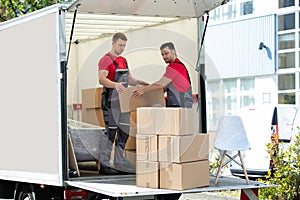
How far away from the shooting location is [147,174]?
27.4 feet

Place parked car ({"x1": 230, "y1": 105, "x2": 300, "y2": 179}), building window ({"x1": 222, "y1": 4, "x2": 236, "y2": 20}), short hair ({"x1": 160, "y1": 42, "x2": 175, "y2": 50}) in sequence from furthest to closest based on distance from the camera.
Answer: building window ({"x1": 222, "y1": 4, "x2": 236, "y2": 20}) → parked car ({"x1": 230, "y1": 105, "x2": 300, "y2": 179}) → short hair ({"x1": 160, "y1": 42, "x2": 175, "y2": 50})

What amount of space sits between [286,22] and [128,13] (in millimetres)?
13979

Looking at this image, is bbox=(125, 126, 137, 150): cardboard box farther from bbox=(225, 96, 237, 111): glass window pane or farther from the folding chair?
bbox=(225, 96, 237, 111): glass window pane

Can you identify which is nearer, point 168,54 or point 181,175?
point 181,175

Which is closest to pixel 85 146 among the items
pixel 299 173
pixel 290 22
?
pixel 299 173

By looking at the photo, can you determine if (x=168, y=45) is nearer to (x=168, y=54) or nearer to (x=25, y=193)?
(x=168, y=54)

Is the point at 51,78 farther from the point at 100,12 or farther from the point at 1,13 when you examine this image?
the point at 1,13

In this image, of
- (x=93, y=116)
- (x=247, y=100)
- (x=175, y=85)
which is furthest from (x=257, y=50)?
(x=93, y=116)

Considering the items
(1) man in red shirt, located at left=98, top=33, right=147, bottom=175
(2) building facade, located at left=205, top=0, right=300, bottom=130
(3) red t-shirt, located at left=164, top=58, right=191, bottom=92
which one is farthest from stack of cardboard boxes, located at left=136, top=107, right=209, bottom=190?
(2) building facade, located at left=205, top=0, right=300, bottom=130

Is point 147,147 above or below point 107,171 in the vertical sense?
above

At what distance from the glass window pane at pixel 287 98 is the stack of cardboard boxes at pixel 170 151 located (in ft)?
48.6

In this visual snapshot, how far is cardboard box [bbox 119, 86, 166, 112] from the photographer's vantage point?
959 cm

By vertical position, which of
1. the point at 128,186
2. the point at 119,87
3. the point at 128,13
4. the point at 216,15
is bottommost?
the point at 128,186

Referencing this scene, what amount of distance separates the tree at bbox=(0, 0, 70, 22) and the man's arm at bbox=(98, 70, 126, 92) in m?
6.47
